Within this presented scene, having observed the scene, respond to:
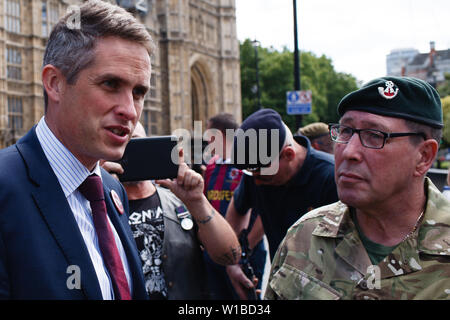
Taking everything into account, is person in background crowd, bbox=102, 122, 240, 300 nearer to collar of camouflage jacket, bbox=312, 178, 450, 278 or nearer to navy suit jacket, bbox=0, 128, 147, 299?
collar of camouflage jacket, bbox=312, 178, 450, 278

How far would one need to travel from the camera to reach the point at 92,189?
6.45ft

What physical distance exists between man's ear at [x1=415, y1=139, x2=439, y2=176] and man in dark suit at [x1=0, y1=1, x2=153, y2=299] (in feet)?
3.68

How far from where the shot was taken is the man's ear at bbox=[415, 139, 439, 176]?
204 centimetres

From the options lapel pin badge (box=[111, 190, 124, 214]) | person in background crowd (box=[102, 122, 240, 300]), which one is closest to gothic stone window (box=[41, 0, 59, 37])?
person in background crowd (box=[102, 122, 240, 300])

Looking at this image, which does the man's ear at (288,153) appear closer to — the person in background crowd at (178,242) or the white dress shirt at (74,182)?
the person in background crowd at (178,242)

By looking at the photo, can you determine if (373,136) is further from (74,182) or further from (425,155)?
(74,182)

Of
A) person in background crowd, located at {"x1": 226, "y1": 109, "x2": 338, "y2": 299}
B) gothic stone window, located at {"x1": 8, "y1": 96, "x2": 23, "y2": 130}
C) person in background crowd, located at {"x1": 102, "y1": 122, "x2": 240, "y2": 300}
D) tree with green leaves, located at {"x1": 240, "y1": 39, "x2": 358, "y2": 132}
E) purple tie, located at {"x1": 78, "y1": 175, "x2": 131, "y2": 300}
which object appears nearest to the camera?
purple tie, located at {"x1": 78, "y1": 175, "x2": 131, "y2": 300}

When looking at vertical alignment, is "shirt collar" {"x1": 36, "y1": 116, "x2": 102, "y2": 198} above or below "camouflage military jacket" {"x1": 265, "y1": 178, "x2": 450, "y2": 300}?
above

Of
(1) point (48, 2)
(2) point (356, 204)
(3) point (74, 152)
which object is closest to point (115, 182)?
(3) point (74, 152)

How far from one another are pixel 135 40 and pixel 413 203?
4.17 feet

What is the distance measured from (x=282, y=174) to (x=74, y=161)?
5.97 feet

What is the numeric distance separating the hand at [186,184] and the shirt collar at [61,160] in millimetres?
958

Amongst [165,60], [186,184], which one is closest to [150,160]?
[186,184]
